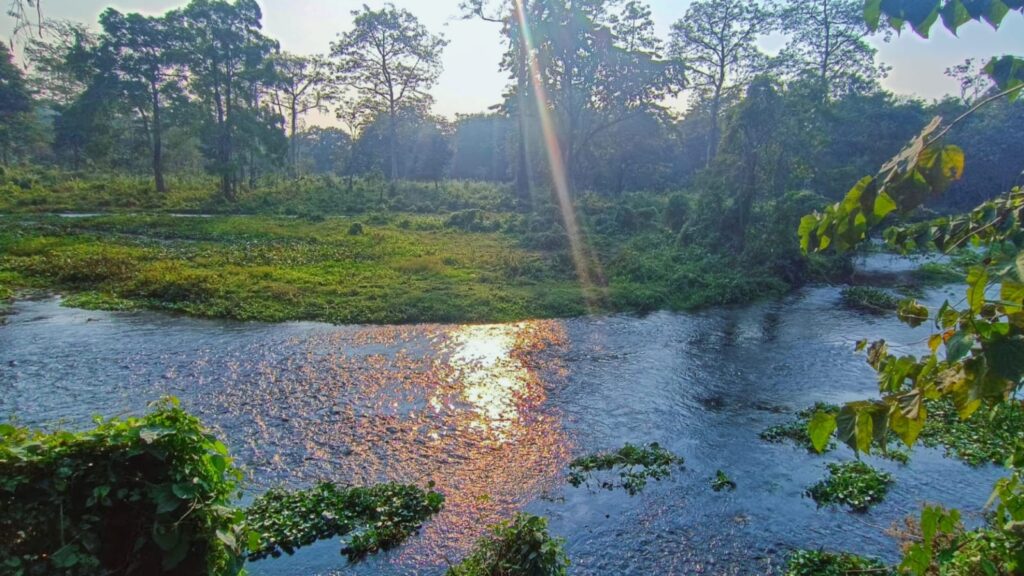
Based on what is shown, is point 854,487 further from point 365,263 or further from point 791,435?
point 365,263

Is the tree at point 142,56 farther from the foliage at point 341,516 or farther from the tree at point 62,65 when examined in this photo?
the foliage at point 341,516

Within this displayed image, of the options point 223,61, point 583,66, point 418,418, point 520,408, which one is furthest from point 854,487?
point 223,61

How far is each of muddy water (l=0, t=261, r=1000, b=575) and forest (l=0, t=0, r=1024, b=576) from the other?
0.11m

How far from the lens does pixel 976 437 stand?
879cm

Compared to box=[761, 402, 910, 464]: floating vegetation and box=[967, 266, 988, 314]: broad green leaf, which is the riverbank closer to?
box=[761, 402, 910, 464]: floating vegetation

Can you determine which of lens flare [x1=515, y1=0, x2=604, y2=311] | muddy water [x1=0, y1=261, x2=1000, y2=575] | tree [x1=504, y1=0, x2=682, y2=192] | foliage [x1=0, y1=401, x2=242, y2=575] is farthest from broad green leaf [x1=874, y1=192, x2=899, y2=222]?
tree [x1=504, y1=0, x2=682, y2=192]

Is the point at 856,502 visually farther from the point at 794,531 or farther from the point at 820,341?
the point at 820,341

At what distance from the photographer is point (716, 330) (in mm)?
15453

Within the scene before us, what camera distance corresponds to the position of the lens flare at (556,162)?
21984mm

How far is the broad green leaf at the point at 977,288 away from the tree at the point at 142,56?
42857mm

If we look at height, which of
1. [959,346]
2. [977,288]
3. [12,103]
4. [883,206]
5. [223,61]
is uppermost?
[223,61]

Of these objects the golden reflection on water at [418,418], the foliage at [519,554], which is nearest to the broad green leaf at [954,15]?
the foliage at [519,554]

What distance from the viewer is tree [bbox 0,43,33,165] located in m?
42.9

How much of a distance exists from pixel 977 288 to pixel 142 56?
44781 mm
